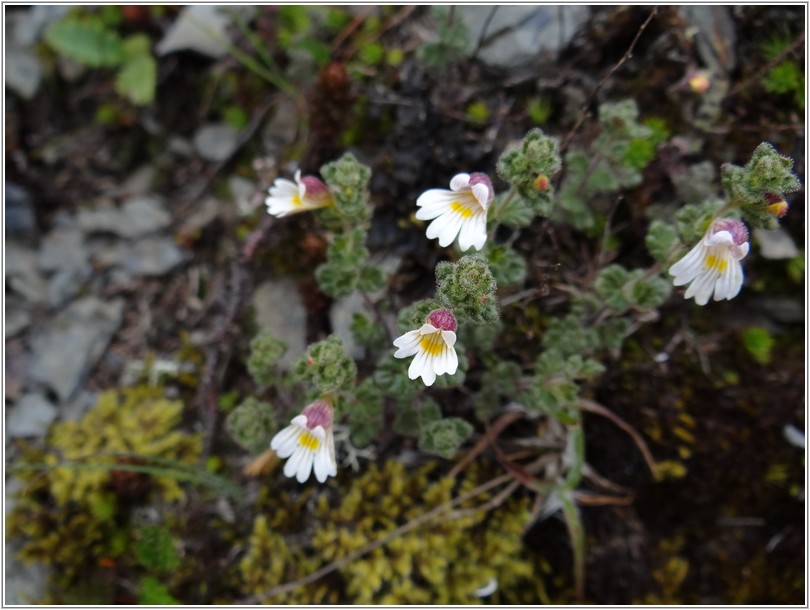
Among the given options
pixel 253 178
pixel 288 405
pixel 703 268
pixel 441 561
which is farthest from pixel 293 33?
pixel 441 561

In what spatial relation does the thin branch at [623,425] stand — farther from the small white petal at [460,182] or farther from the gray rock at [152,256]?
the gray rock at [152,256]

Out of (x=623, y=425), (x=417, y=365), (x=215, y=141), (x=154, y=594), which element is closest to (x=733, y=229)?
(x=417, y=365)

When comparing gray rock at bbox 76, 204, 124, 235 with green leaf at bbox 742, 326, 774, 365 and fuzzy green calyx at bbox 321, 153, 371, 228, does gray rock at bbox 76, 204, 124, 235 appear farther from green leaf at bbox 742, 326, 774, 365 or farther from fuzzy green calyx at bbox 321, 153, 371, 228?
green leaf at bbox 742, 326, 774, 365

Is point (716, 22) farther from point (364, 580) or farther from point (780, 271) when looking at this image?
point (364, 580)

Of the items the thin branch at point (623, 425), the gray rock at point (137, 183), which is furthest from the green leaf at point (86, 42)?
the thin branch at point (623, 425)

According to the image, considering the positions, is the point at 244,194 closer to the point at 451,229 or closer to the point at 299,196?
the point at 299,196

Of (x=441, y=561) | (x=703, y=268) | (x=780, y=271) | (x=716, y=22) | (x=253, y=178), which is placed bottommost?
(x=441, y=561)
